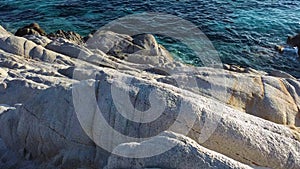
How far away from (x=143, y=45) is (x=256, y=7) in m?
12.0

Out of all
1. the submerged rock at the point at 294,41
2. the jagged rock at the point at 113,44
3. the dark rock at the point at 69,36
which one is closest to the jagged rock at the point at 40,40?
the dark rock at the point at 69,36

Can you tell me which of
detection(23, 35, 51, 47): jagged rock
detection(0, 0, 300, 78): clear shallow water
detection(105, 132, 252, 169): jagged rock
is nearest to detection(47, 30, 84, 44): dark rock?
detection(23, 35, 51, 47): jagged rock

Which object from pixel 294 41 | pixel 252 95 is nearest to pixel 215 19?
pixel 294 41

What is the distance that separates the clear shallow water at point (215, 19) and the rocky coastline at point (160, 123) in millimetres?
8938

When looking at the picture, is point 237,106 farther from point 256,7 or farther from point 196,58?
point 256,7

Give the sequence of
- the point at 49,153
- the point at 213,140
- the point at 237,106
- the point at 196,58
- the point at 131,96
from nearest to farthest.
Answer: the point at 213,140 → the point at 131,96 → the point at 49,153 → the point at 237,106 → the point at 196,58

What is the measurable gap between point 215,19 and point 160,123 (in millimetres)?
18488

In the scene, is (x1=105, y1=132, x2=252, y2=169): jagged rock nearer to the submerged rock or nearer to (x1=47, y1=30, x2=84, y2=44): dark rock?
(x1=47, y1=30, x2=84, y2=44): dark rock

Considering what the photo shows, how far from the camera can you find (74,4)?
27375 mm

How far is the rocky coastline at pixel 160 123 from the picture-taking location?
700 cm

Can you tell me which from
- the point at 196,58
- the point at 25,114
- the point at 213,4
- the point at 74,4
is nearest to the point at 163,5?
the point at 213,4

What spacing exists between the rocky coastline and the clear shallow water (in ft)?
29.3

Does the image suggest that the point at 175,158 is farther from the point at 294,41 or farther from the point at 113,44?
the point at 294,41

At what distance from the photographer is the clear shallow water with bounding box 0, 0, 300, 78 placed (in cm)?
2128
